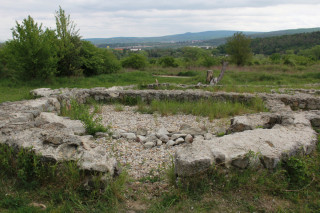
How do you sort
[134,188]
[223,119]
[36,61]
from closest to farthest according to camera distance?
1. [134,188]
2. [223,119]
3. [36,61]

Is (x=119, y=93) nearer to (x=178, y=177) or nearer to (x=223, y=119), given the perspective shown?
(x=223, y=119)

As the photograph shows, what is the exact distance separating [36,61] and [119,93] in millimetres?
6937

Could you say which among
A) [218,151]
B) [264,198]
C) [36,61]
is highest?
[36,61]

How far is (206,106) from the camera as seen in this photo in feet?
26.6

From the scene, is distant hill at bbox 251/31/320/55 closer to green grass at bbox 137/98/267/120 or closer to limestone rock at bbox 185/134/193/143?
green grass at bbox 137/98/267/120

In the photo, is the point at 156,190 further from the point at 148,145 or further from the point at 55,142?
the point at 55,142

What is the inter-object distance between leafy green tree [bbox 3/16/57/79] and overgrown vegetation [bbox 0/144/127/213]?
11.6 m

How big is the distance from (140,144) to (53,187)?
2197mm

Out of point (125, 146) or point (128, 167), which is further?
point (125, 146)

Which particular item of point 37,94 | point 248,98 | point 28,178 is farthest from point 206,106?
point 37,94

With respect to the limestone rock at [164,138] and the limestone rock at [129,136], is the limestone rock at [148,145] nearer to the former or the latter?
the limestone rock at [164,138]

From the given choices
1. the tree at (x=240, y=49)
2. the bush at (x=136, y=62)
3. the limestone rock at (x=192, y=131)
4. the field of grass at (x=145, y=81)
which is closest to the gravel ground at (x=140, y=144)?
the limestone rock at (x=192, y=131)

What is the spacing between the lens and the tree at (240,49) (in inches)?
1094

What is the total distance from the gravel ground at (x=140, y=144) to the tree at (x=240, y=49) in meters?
22.0
